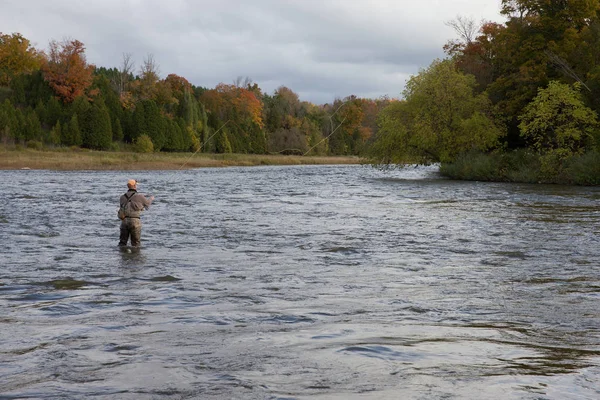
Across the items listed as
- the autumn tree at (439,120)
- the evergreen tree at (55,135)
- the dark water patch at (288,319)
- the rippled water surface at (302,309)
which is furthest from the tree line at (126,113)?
the dark water patch at (288,319)

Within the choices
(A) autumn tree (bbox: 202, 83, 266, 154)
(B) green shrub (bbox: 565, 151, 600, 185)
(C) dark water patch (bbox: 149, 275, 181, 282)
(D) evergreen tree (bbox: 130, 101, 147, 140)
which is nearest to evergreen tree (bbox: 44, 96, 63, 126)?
(D) evergreen tree (bbox: 130, 101, 147, 140)

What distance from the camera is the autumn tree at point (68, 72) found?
312 feet

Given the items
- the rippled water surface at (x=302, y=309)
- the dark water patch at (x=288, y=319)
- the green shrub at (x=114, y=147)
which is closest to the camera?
the rippled water surface at (x=302, y=309)

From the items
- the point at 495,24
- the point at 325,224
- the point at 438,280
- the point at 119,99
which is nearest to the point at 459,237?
the point at 325,224

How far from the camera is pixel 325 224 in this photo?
22.6m

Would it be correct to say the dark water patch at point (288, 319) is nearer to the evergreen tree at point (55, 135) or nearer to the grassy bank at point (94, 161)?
the grassy bank at point (94, 161)

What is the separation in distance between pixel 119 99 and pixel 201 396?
336 feet

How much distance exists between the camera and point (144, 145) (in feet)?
294

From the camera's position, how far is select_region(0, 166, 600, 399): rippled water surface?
6723 millimetres

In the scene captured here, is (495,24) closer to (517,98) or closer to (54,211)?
(517,98)

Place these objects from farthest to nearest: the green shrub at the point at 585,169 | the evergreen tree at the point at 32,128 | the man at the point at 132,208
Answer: the evergreen tree at the point at 32,128 < the green shrub at the point at 585,169 < the man at the point at 132,208

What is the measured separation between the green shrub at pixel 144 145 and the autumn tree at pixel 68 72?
11655 mm

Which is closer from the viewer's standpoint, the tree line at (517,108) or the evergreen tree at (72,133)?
the tree line at (517,108)

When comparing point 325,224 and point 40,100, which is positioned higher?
point 40,100
